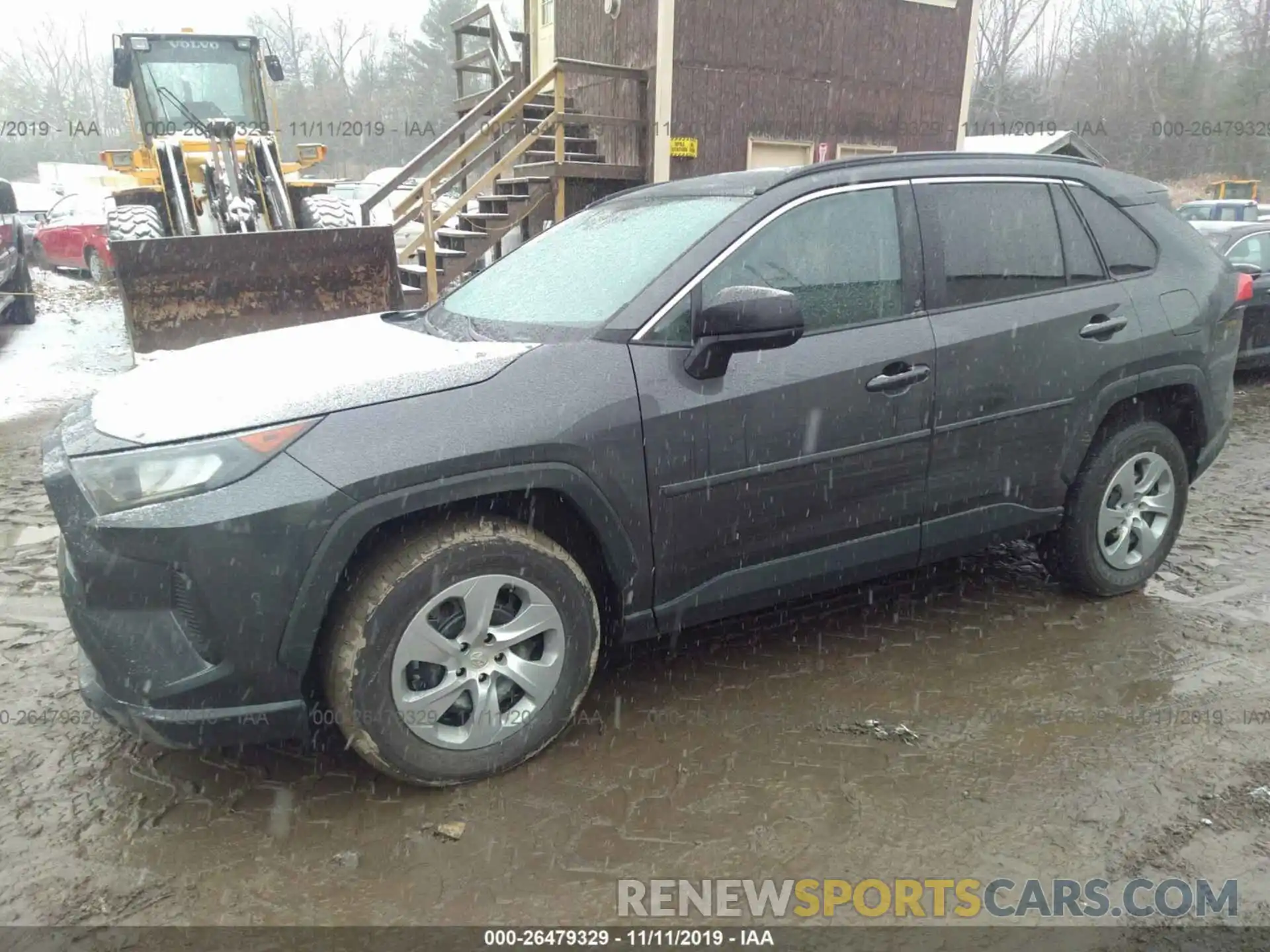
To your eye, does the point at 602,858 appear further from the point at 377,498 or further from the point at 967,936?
the point at 377,498

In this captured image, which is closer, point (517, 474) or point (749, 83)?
point (517, 474)

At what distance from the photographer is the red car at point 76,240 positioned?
15.6 m

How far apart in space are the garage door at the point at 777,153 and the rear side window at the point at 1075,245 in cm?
805

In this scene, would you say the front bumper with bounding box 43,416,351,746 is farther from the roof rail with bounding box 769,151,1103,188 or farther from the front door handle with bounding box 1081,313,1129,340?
the front door handle with bounding box 1081,313,1129,340

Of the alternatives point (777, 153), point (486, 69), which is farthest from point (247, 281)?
point (486, 69)

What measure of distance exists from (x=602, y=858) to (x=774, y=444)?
1.34 m

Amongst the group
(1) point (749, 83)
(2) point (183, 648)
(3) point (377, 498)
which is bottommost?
(2) point (183, 648)

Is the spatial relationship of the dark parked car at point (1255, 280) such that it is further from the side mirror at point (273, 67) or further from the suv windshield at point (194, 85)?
the suv windshield at point (194, 85)

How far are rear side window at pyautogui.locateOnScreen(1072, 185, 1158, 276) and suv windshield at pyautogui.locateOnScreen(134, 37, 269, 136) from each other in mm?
10746

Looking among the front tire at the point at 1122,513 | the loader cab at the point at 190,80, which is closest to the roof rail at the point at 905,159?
the front tire at the point at 1122,513

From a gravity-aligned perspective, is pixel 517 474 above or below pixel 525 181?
below

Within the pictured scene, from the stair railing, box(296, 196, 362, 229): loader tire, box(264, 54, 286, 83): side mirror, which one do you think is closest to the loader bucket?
box(296, 196, 362, 229): loader tire

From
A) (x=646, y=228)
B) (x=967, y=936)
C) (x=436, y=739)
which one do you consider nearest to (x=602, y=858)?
(x=436, y=739)

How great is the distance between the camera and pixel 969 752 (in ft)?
9.48
